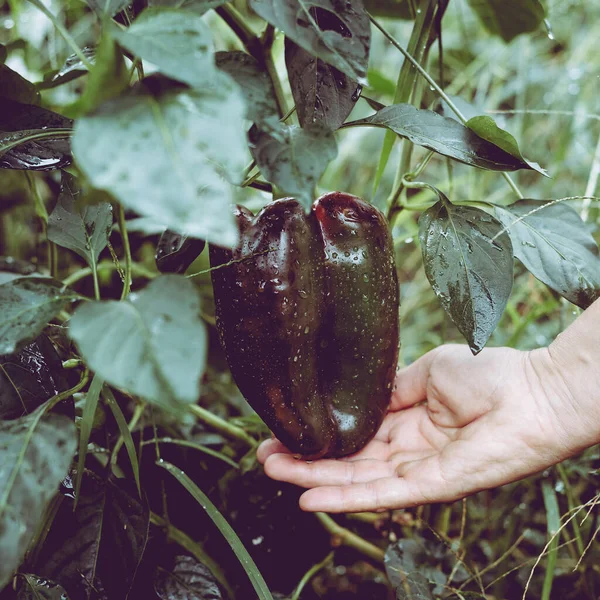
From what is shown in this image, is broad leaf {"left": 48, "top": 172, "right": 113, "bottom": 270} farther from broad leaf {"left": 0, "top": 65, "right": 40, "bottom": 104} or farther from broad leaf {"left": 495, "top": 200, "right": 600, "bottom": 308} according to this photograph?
broad leaf {"left": 495, "top": 200, "right": 600, "bottom": 308}

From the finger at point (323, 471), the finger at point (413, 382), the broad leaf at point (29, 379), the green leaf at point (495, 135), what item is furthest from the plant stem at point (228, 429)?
the green leaf at point (495, 135)

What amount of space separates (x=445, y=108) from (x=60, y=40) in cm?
123

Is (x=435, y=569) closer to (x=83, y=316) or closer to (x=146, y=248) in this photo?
(x=83, y=316)

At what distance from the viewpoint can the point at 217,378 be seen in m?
1.21

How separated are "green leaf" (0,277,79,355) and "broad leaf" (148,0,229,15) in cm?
26

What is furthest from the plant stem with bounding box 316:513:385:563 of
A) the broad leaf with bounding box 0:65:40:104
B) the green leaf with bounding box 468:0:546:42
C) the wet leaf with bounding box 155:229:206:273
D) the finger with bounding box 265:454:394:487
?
the green leaf with bounding box 468:0:546:42

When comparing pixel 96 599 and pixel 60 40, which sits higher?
pixel 60 40

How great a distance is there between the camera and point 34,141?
62 cm

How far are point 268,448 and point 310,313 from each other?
10.5 inches

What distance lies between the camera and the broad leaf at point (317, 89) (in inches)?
22.5

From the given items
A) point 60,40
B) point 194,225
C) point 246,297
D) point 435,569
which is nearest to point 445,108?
point 246,297

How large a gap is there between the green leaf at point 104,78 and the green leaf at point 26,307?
184 mm

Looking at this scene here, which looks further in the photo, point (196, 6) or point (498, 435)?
point (498, 435)

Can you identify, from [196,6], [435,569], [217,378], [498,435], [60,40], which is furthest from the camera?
[60,40]
